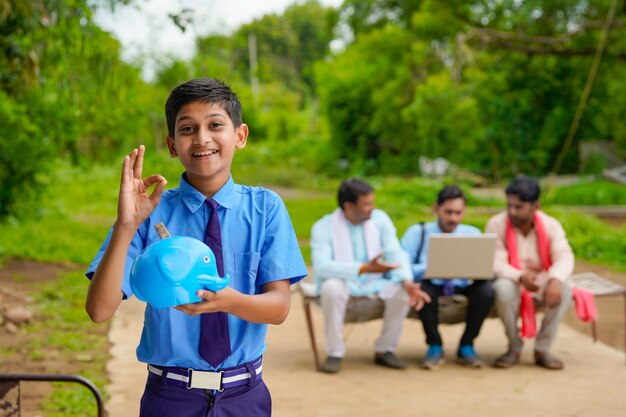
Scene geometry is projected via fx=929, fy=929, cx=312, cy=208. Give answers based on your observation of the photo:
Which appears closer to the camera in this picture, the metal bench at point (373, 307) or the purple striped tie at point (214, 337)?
the purple striped tie at point (214, 337)

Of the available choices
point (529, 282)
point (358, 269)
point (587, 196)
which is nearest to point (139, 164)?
point (358, 269)

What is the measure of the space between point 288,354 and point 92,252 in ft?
20.0

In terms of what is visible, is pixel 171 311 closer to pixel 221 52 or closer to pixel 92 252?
pixel 92 252

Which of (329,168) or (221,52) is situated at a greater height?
(221,52)

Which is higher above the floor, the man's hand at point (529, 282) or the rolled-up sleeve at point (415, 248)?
the rolled-up sleeve at point (415, 248)

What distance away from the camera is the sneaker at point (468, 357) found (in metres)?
6.64

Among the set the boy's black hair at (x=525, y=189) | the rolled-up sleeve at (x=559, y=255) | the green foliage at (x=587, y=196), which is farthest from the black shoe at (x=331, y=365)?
the green foliage at (x=587, y=196)

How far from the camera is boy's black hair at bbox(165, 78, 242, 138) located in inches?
99.3

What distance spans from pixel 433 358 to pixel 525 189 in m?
1.37

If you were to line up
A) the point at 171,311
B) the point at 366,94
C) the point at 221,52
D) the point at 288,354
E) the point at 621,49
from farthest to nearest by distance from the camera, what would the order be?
the point at 366,94 < the point at 221,52 < the point at 621,49 < the point at 288,354 < the point at 171,311

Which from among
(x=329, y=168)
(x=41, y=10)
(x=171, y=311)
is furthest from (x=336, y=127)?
(x=171, y=311)

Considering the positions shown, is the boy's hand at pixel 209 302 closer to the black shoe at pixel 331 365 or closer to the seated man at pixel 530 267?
the black shoe at pixel 331 365

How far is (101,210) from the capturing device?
18.7 m

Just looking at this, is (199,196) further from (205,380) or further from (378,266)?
(378,266)
